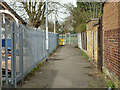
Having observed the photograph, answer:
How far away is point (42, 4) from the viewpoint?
89.9ft

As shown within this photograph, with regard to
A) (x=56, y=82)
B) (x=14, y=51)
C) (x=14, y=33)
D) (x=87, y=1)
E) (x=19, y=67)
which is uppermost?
(x=87, y=1)

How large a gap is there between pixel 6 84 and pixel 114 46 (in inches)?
136

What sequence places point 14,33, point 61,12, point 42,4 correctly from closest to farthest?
point 14,33
point 42,4
point 61,12

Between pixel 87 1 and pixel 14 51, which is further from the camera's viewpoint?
pixel 87 1

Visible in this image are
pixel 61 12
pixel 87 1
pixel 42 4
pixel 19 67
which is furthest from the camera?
pixel 61 12

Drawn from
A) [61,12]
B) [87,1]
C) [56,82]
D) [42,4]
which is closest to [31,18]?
[42,4]

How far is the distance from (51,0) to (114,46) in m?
22.2

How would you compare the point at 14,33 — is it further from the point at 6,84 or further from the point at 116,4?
the point at 116,4

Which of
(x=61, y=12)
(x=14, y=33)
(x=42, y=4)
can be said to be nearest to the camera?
(x=14, y=33)

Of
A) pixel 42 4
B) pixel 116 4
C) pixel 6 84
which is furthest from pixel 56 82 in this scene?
pixel 42 4

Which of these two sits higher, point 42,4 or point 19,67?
point 42,4

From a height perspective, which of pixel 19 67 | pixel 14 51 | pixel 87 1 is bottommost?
pixel 19 67

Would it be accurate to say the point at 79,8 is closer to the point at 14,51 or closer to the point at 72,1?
the point at 72,1

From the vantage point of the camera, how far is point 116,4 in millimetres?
6113
